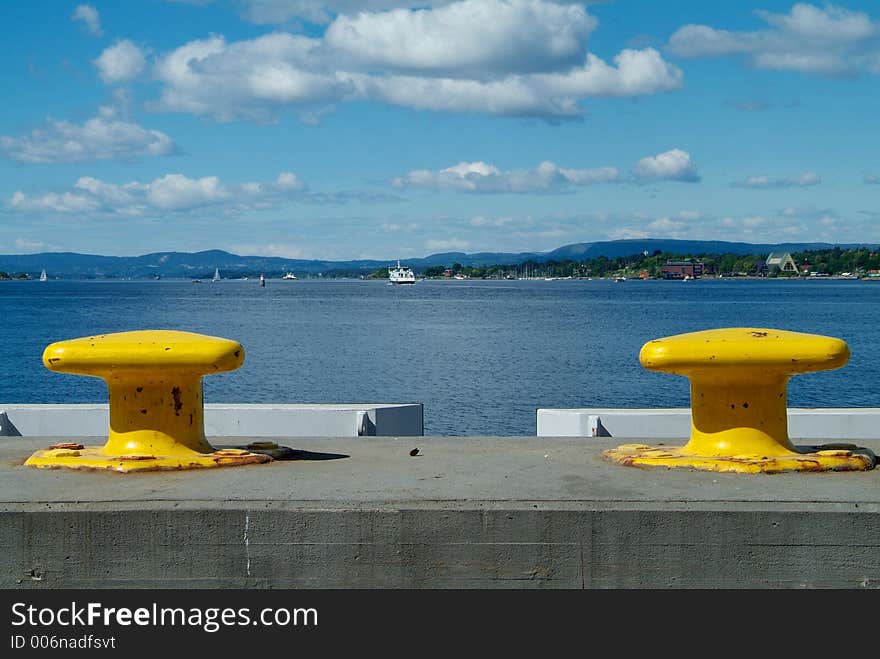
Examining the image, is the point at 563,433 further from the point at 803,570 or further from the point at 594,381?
the point at 594,381

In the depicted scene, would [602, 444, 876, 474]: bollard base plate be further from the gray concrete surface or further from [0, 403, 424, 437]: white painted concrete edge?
[0, 403, 424, 437]: white painted concrete edge

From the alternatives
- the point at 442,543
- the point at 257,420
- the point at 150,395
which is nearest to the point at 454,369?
the point at 257,420

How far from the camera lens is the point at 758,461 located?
6.52 meters

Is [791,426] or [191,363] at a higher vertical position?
[191,363]

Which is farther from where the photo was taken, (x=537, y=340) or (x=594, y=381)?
(x=537, y=340)

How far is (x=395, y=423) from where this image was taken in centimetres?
1041

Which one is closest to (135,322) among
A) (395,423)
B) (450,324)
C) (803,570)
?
(450,324)

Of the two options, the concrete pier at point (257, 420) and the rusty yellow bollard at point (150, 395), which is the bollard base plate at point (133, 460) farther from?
the concrete pier at point (257, 420)

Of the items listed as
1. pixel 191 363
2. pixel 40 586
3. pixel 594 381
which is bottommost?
pixel 594 381

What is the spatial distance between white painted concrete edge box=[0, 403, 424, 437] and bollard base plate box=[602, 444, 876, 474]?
3.49m

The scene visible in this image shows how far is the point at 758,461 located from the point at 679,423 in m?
3.37

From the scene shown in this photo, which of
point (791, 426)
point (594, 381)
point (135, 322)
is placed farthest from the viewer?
point (135, 322)

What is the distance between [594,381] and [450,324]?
141 ft

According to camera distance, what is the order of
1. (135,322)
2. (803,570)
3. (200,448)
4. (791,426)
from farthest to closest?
1. (135,322)
2. (791,426)
3. (200,448)
4. (803,570)
